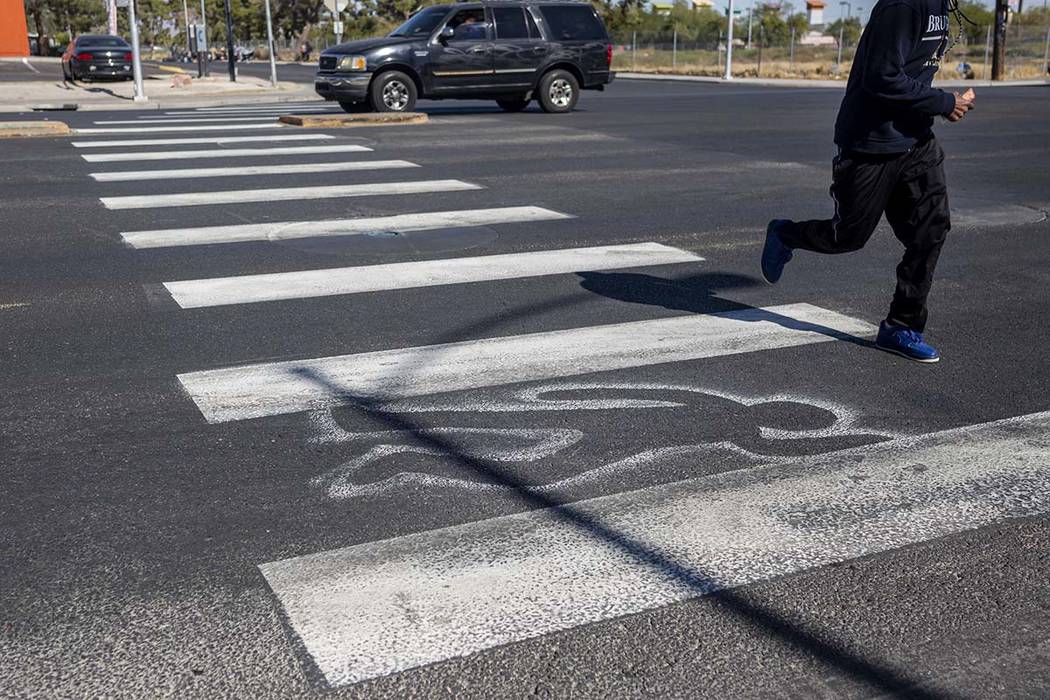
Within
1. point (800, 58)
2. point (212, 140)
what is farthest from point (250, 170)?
point (800, 58)

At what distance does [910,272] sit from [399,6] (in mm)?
95254

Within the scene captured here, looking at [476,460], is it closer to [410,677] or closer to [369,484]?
[369,484]

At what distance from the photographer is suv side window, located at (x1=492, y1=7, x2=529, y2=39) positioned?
66.1 feet

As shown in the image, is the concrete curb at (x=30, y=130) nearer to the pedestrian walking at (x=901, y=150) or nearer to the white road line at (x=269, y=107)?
the white road line at (x=269, y=107)

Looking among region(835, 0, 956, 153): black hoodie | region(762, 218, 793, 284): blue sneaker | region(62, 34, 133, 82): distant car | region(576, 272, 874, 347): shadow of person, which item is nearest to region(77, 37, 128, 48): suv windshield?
region(62, 34, 133, 82): distant car

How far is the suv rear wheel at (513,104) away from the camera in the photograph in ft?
68.5

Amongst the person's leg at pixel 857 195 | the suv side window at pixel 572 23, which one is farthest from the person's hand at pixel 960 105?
the suv side window at pixel 572 23

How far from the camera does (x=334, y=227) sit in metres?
9.13

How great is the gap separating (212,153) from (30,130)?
3.55m

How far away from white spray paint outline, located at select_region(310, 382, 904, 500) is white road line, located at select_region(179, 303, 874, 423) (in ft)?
0.75

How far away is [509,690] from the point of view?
111 inches

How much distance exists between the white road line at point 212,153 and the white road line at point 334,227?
15.6 feet

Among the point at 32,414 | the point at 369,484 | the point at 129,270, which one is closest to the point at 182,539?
the point at 369,484

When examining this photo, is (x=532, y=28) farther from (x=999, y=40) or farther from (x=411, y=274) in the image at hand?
(x=999, y=40)
